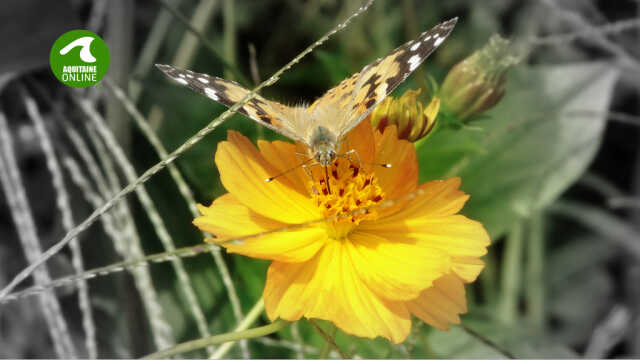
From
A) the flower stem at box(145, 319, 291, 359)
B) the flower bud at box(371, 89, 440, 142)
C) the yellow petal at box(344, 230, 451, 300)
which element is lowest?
the flower stem at box(145, 319, 291, 359)

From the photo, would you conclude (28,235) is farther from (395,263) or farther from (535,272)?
(535,272)

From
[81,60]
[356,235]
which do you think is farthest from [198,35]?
[356,235]

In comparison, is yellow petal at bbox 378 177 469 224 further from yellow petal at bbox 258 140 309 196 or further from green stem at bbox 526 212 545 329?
green stem at bbox 526 212 545 329

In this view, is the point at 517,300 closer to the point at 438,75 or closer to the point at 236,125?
the point at 438,75

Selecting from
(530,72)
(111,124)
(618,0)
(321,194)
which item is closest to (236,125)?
(111,124)

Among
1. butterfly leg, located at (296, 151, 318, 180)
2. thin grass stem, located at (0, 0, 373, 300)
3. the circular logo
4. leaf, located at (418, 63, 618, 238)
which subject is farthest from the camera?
leaf, located at (418, 63, 618, 238)

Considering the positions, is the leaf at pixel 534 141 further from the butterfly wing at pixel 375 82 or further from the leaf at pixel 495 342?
the butterfly wing at pixel 375 82

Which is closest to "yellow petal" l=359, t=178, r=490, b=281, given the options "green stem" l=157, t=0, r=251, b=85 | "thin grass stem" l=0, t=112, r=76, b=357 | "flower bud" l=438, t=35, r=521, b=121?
"flower bud" l=438, t=35, r=521, b=121
